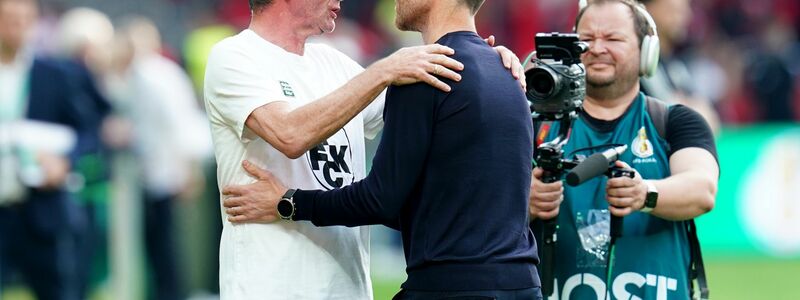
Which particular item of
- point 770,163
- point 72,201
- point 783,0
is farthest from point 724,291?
point 783,0

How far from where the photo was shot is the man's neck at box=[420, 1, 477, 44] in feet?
15.0

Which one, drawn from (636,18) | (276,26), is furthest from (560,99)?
(276,26)

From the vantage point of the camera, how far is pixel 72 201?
368 inches

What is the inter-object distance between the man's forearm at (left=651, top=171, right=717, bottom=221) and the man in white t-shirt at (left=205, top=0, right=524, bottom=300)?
90cm

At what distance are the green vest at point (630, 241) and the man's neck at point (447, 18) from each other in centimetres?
88

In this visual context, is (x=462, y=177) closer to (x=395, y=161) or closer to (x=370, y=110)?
(x=395, y=161)

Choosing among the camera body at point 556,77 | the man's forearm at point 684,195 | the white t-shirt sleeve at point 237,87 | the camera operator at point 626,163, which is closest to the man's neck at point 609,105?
the camera operator at point 626,163

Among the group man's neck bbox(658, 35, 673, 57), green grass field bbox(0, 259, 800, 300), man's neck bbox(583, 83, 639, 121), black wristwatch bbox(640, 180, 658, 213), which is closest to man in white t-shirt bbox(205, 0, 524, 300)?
black wristwatch bbox(640, 180, 658, 213)

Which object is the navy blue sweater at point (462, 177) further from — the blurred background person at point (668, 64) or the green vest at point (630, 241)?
the blurred background person at point (668, 64)

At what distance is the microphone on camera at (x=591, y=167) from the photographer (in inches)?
182

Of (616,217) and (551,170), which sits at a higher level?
(551,170)

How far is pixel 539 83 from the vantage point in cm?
480

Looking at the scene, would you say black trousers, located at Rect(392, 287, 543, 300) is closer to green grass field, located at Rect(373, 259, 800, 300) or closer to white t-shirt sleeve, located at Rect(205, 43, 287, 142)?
white t-shirt sleeve, located at Rect(205, 43, 287, 142)

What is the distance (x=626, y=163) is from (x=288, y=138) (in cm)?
138
